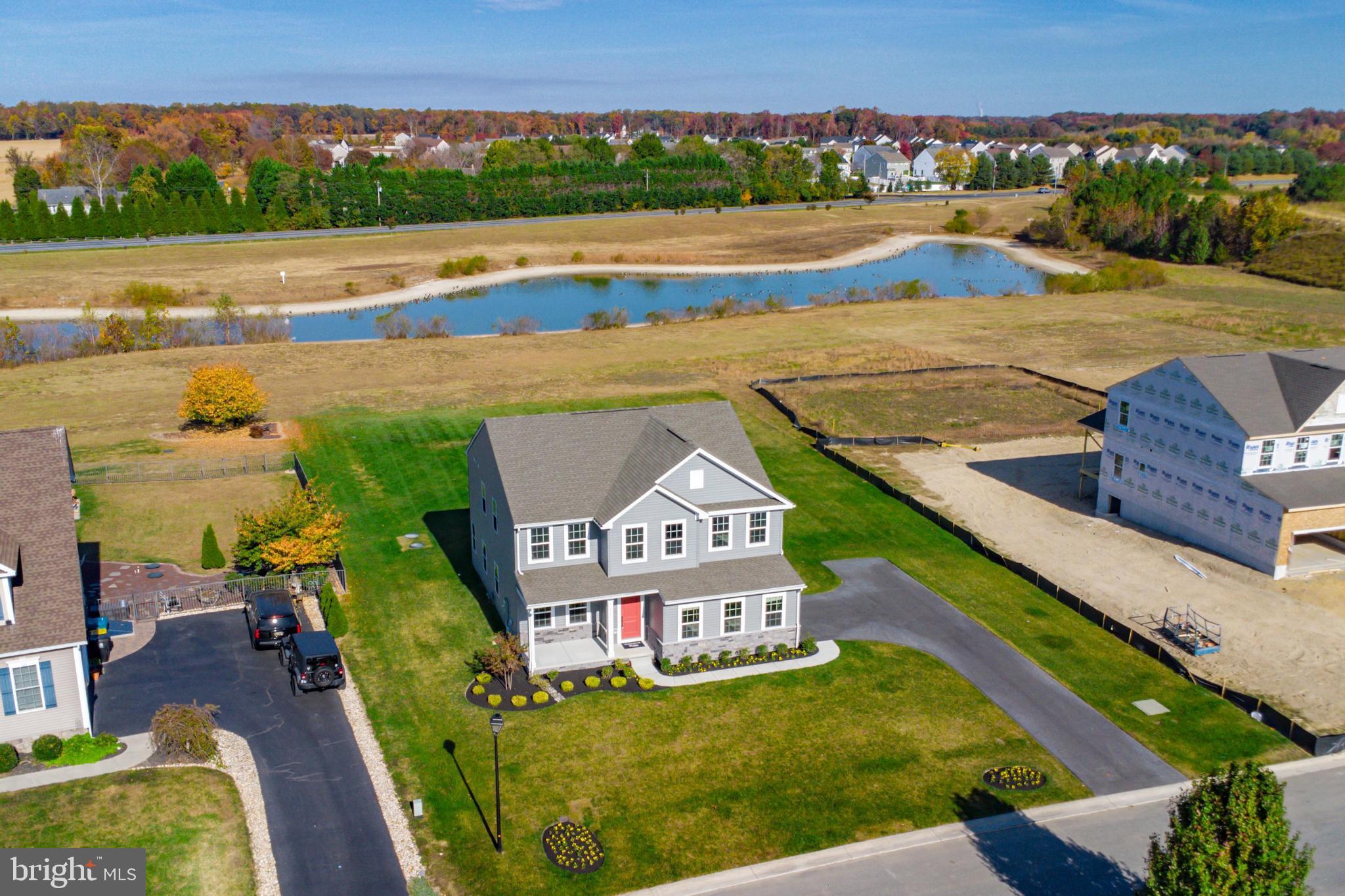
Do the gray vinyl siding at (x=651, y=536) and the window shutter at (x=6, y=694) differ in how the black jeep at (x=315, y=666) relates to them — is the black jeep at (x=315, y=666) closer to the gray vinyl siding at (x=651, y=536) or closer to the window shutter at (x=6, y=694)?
the window shutter at (x=6, y=694)

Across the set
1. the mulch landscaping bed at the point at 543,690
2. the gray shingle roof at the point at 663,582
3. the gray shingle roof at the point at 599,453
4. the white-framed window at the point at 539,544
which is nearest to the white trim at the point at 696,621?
the gray shingle roof at the point at 663,582

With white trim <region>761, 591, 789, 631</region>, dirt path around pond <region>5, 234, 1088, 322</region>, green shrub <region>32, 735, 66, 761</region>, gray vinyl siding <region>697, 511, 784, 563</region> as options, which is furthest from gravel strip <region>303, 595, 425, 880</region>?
dirt path around pond <region>5, 234, 1088, 322</region>

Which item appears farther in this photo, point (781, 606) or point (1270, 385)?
point (1270, 385)

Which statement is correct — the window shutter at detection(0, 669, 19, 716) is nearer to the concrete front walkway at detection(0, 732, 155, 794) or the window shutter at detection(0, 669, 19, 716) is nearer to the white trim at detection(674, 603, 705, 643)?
the concrete front walkway at detection(0, 732, 155, 794)

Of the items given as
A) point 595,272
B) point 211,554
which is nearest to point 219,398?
point 211,554

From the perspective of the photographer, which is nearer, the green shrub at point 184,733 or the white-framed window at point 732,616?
the green shrub at point 184,733

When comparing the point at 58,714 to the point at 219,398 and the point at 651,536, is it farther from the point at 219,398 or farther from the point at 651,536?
the point at 219,398
